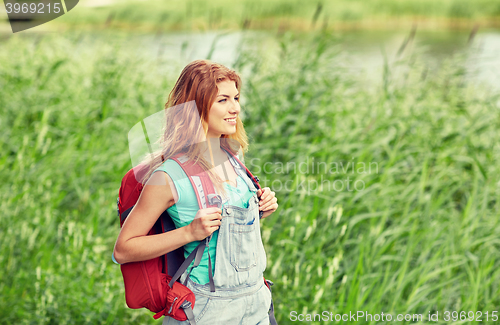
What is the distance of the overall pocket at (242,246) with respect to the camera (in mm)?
1312

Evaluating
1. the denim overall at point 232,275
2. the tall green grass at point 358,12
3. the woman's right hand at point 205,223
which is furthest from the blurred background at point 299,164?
the tall green grass at point 358,12

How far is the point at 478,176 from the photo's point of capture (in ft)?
11.2

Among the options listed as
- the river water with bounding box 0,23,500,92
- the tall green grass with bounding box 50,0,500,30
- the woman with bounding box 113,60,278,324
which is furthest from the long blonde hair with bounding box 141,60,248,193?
the tall green grass with bounding box 50,0,500,30

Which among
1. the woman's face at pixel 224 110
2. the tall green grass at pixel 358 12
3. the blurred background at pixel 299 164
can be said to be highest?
the tall green grass at pixel 358 12

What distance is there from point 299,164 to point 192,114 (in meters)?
2.05

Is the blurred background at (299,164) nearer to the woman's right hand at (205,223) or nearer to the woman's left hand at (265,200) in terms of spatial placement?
the woman's left hand at (265,200)

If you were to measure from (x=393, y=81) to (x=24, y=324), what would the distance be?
3.61 metres

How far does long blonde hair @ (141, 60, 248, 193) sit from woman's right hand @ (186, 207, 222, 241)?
0.11 meters

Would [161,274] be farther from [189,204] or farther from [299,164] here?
[299,164]

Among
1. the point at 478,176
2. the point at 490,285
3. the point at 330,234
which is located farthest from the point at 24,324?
the point at 478,176

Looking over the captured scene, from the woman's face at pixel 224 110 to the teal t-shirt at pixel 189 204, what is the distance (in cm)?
18

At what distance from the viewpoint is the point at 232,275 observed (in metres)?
1.32

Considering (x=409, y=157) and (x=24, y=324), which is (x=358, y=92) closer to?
(x=409, y=157)

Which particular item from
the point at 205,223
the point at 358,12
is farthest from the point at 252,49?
the point at 358,12
